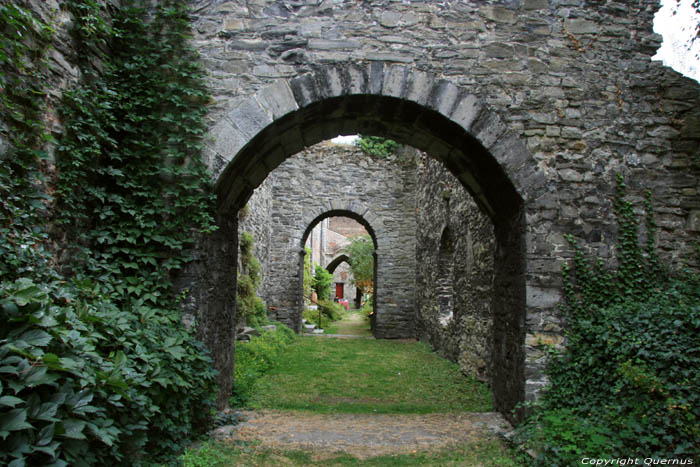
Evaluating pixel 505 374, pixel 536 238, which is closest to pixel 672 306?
pixel 536 238

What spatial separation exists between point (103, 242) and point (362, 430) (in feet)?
9.11

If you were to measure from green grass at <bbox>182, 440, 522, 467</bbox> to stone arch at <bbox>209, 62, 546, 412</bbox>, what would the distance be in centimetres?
70

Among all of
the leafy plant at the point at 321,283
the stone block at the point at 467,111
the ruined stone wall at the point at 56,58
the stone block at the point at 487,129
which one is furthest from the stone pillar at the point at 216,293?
the leafy plant at the point at 321,283

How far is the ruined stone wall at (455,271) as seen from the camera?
6066 mm

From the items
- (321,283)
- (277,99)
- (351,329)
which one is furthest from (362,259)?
(277,99)

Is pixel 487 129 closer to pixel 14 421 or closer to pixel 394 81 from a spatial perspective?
pixel 394 81

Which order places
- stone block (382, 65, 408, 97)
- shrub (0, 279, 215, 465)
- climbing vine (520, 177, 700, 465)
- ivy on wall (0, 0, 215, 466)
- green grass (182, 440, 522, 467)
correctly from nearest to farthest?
shrub (0, 279, 215, 465) < ivy on wall (0, 0, 215, 466) < climbing vine (520, 177, 700, 465) < green grass (182, 440, 522, 467) < stone block (382, 65, 408, 97)

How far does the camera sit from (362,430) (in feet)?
13.2

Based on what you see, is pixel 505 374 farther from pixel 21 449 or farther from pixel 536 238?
pixel 21 449

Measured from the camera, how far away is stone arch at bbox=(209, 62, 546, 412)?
3.87 metres

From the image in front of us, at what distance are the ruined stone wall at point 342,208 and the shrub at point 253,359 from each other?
2037 millimetres

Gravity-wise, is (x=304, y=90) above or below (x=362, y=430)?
above

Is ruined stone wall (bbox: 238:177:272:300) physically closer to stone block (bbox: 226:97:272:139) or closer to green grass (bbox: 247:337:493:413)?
green grass (bbox: 247:337:493:413)

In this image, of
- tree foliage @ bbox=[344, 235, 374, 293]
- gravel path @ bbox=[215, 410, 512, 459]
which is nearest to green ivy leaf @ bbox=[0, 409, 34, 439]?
gravel path @ bbox=[215, 410, 512, 459]
